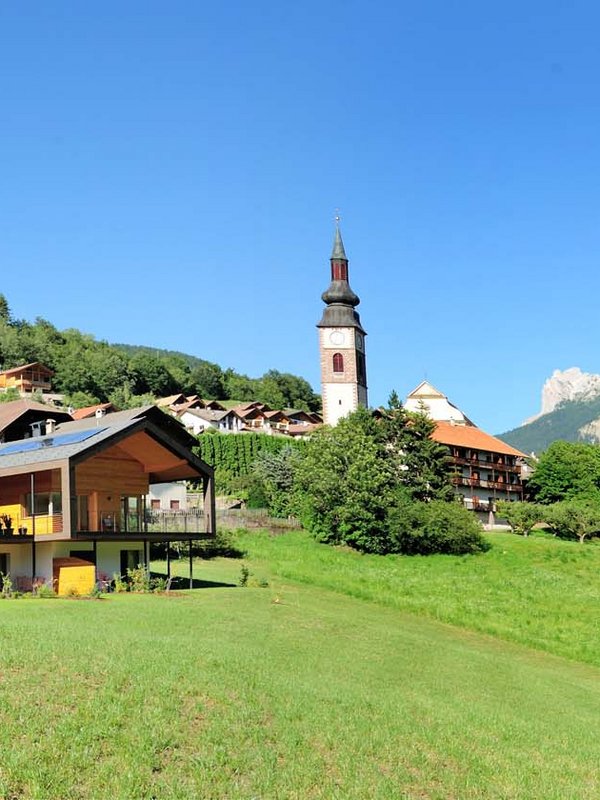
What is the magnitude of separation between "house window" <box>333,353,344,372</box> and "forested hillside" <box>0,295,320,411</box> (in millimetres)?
33121

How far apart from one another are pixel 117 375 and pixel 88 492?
335 ft

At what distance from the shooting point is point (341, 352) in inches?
3866

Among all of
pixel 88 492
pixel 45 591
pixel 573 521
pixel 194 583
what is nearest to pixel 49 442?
pixel 88 492

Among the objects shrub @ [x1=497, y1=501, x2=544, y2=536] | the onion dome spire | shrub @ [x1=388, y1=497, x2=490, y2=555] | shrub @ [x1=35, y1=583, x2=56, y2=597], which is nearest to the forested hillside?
the onion dome spire

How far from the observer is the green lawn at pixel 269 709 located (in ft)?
43.4

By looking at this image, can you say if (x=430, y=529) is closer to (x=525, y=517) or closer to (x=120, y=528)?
(x=525, y=517)

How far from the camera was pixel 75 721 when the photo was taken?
1411 centimetres

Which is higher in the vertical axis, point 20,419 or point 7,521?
point 20,419

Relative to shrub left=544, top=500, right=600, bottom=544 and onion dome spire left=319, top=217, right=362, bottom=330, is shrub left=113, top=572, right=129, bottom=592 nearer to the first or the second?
shrub left=544, top=500, right=600, bottom=544

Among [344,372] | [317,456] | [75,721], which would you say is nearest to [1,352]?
[344,372]

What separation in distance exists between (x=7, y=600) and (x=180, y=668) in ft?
38.2

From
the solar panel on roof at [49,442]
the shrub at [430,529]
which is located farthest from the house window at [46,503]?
the shrub at [430,529]

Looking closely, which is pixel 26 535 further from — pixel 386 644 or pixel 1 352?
pixel 1 352

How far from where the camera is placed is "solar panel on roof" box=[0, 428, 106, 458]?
109ft
